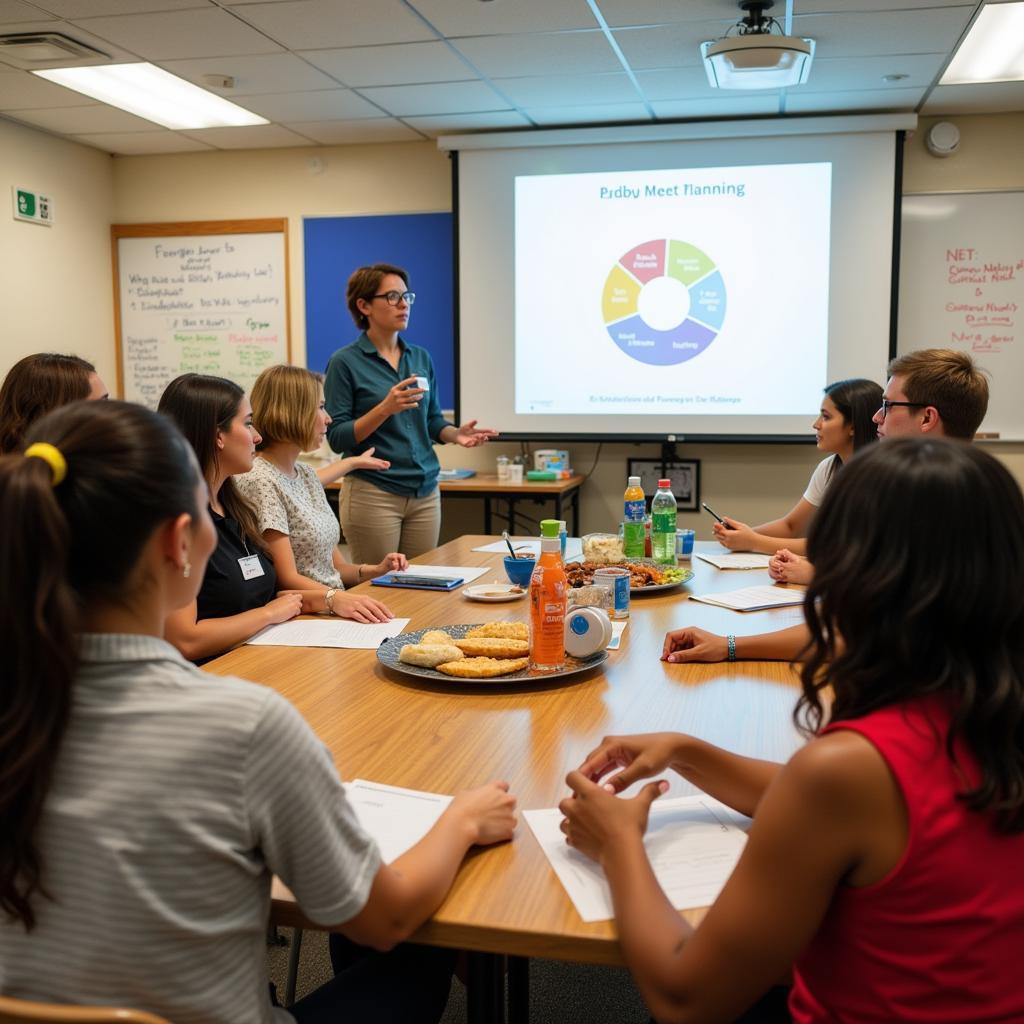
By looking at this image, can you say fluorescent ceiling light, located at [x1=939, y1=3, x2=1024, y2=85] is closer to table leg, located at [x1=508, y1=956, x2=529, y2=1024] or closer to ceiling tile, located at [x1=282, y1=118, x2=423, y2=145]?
ceiling tile, located at [x1=282, y1=118, x2=423, y2=145]

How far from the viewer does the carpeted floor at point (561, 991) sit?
6.56 ft

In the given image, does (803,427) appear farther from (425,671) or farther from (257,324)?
(425,671)

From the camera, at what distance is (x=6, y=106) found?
15.1ft

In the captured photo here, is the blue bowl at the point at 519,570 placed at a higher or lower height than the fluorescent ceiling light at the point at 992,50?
lower

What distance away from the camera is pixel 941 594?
33.6 inches

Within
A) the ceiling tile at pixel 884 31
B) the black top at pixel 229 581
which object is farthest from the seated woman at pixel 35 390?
the ceiling tile at pixel 884 31

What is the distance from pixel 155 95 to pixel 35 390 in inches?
115

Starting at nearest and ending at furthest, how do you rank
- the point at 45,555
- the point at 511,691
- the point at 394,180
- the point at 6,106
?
the point at 45,555, the point at 511,691, the point at 6,106, the point at 394,180

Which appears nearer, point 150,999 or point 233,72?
point 150,999

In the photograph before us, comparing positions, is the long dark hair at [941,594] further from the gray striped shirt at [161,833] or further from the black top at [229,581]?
the black top at [229,581]

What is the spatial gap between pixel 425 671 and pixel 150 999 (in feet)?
2.87

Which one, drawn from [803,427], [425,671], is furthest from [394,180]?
[425,671]

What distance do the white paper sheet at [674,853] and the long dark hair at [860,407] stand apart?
76.6 inches

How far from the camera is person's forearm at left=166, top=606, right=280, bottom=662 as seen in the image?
6.27 feet
